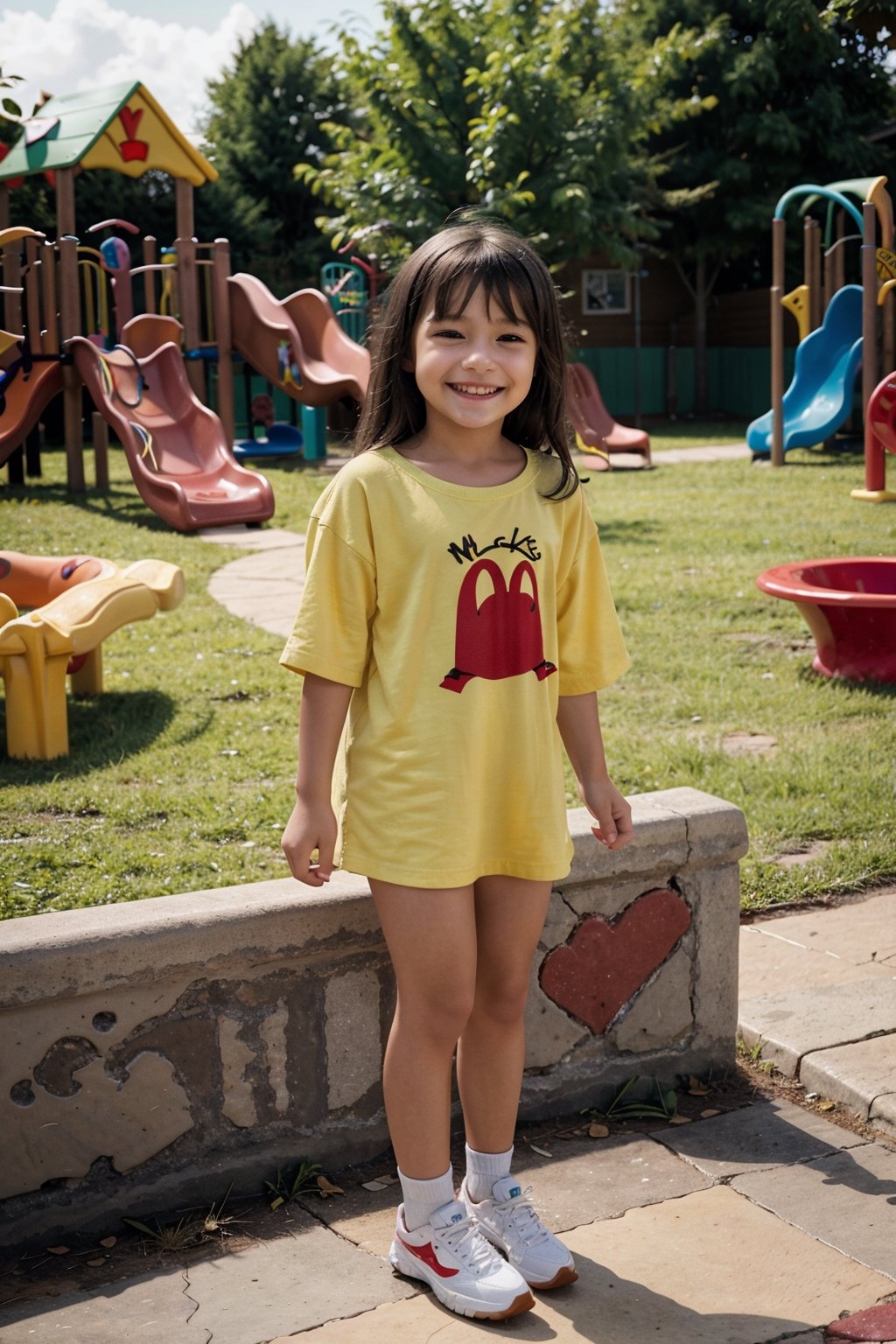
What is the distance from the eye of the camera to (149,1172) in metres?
2.38

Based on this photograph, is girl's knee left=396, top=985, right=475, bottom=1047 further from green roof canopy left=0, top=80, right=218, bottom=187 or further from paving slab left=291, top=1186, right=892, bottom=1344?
green roof canopy left=0, top=80, right=218, bottom=187

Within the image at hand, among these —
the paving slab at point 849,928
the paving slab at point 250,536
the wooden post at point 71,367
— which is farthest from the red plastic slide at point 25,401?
the paving slab at point 849,928

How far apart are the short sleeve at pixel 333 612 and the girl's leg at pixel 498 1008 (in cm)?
42

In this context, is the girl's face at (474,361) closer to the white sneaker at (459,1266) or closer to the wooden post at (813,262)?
the white sneaker at (459,1266)

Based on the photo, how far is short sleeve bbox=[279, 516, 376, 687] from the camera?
7.07 feet

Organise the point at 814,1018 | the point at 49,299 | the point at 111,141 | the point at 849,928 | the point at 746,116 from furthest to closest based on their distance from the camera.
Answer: the point at 746,116 → the point at 111,141 → the point at 49,299 → the point at 849,928 → the point at 814,1018

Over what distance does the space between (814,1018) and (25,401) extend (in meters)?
10.3

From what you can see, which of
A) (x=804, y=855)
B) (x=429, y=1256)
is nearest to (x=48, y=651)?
(x=804, y=855)

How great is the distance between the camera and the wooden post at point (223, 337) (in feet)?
44.4

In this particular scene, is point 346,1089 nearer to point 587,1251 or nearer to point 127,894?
point 587,1251

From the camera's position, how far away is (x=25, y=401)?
11.8m

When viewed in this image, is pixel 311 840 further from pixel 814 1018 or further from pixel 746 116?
pixel 746 116

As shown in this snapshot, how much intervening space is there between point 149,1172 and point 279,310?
12.6 metres

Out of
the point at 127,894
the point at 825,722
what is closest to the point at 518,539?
the point at 127,894
